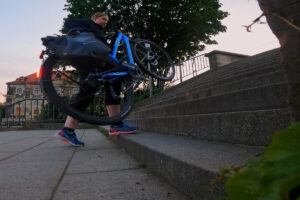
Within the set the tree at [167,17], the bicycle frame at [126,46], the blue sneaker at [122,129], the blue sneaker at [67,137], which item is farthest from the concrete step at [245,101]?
the tree at [167,17]

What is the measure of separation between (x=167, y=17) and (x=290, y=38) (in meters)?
14.2

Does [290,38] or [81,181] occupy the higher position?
[290,38]

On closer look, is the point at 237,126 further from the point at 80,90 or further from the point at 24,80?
the point at 24,80

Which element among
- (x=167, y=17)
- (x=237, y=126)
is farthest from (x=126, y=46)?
(x=167, y=17)

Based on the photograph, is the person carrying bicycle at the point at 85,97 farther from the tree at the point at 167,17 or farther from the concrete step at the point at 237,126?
the tree at the point at 167,17

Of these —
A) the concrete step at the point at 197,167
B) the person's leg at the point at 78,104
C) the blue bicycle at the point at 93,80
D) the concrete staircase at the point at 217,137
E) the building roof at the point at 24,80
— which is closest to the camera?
the concrete step at the point at 197,167

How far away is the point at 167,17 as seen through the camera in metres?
13.7

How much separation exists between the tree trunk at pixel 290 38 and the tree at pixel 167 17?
1295cm

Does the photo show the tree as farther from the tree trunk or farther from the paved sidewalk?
the tree trunk

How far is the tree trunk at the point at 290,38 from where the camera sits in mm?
441

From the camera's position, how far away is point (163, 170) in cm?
121

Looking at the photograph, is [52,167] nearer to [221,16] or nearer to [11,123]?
[11,123]

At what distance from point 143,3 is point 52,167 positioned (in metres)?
13.5

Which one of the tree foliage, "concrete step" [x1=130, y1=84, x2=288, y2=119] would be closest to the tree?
"concrete step" [x1=130, y1=84, x2=288, y2=119]
